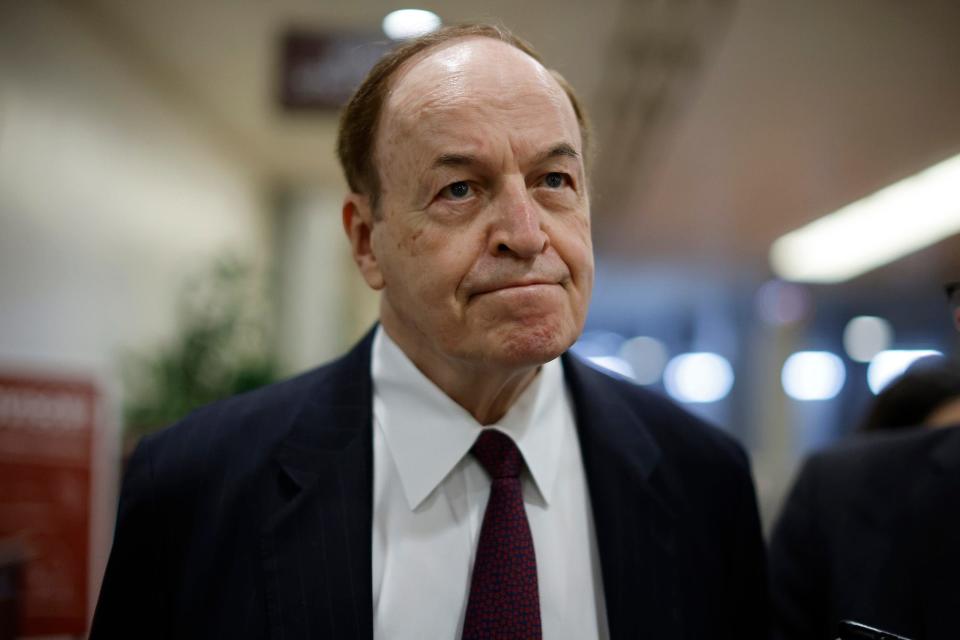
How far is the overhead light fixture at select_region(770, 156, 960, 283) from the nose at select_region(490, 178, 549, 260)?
4.00 metres

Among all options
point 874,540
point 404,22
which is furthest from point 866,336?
point 874,540

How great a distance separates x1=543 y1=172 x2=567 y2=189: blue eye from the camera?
1.16 meters

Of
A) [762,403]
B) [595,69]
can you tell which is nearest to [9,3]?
[595,69]

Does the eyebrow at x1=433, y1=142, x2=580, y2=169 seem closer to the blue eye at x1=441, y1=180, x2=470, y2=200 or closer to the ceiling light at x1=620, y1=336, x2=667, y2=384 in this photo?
the blue eye at x1=441, y1=180, x2=470, y2=200

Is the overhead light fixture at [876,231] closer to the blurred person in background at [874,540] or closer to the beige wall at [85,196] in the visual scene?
the blurred person in background at [874,540]

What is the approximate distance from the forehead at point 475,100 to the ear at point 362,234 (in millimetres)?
129

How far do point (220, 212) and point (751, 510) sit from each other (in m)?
5.18

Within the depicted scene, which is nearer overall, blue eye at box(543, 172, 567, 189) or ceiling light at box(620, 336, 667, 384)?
blue eye at box(543, 172, 567, 189)

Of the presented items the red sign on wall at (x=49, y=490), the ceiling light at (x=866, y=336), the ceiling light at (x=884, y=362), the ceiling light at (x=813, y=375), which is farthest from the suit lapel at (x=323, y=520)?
the ceiling light at (x=866, y=336)

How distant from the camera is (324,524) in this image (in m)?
1.12

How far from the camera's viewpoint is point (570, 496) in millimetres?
1234

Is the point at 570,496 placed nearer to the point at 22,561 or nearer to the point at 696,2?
the point at 22,561

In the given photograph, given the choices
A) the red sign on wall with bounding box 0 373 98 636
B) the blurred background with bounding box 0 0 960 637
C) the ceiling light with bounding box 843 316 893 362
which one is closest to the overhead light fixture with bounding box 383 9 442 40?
the blurred background with bounding box 0 0 960 637

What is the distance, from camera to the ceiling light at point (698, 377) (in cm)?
1501
